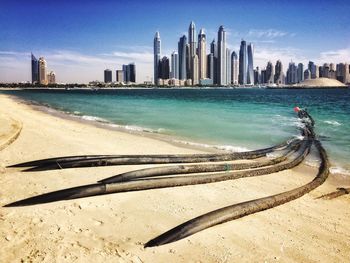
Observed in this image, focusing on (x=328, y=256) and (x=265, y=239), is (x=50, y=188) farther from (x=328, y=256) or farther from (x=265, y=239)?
(x=328, y=256)

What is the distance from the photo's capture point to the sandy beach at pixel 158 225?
4168mm

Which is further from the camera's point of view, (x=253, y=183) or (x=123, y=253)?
(x=253, y=183)

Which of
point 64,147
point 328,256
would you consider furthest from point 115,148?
point 328,256

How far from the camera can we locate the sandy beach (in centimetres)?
417

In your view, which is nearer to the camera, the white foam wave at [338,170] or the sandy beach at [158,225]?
the sandy beach at [158,225]

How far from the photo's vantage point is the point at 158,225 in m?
5.00

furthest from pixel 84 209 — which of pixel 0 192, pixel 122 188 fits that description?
pixel 0 192

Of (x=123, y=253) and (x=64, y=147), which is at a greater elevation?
(x=64, y=147)

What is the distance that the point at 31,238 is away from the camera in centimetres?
431

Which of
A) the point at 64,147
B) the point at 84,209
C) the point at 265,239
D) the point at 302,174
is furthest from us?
the point at 64,147

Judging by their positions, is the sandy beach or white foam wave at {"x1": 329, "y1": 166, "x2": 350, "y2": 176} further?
→ white foam wave at {"x1": 329, "y1": 166, "x2": 350, "y2": 176}

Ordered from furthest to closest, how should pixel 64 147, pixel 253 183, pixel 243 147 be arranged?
pixel 243 147 < pixel 64 147 < pixel 253 183

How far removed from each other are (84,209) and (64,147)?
5.67 meters

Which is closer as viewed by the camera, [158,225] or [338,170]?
[158,225]
